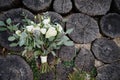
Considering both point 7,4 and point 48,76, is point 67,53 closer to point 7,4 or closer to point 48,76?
point 48,76

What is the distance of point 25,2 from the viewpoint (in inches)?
88.0

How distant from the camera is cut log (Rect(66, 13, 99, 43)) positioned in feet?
7.47

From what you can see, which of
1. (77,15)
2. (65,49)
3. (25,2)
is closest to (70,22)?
(77,15)

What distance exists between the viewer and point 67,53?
2248 millimetres

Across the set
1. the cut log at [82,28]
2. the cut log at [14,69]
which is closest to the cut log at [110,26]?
the cut log at [82,28]

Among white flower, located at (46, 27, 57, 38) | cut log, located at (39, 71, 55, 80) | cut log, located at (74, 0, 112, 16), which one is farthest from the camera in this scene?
cut log, located at (74, 0, 112, 16)

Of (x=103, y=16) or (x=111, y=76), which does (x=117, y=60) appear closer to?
(x=111, y=76)

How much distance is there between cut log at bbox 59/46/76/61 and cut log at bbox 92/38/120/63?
0.18 meters

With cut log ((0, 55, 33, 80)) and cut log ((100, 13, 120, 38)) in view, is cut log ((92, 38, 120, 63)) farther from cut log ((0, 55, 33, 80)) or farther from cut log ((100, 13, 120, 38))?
cut log ((0, 55, 33, 80))

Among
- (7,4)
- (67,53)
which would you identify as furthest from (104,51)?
(7,4)

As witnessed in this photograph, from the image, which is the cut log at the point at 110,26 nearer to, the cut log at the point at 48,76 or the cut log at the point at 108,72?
the cut log at the point at 108,72

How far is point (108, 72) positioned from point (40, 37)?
628 millimetres

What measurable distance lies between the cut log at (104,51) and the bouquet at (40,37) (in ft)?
0.85

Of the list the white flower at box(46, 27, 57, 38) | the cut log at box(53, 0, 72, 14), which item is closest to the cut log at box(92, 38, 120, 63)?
the cut log at box(53, 0, 72, 14)
